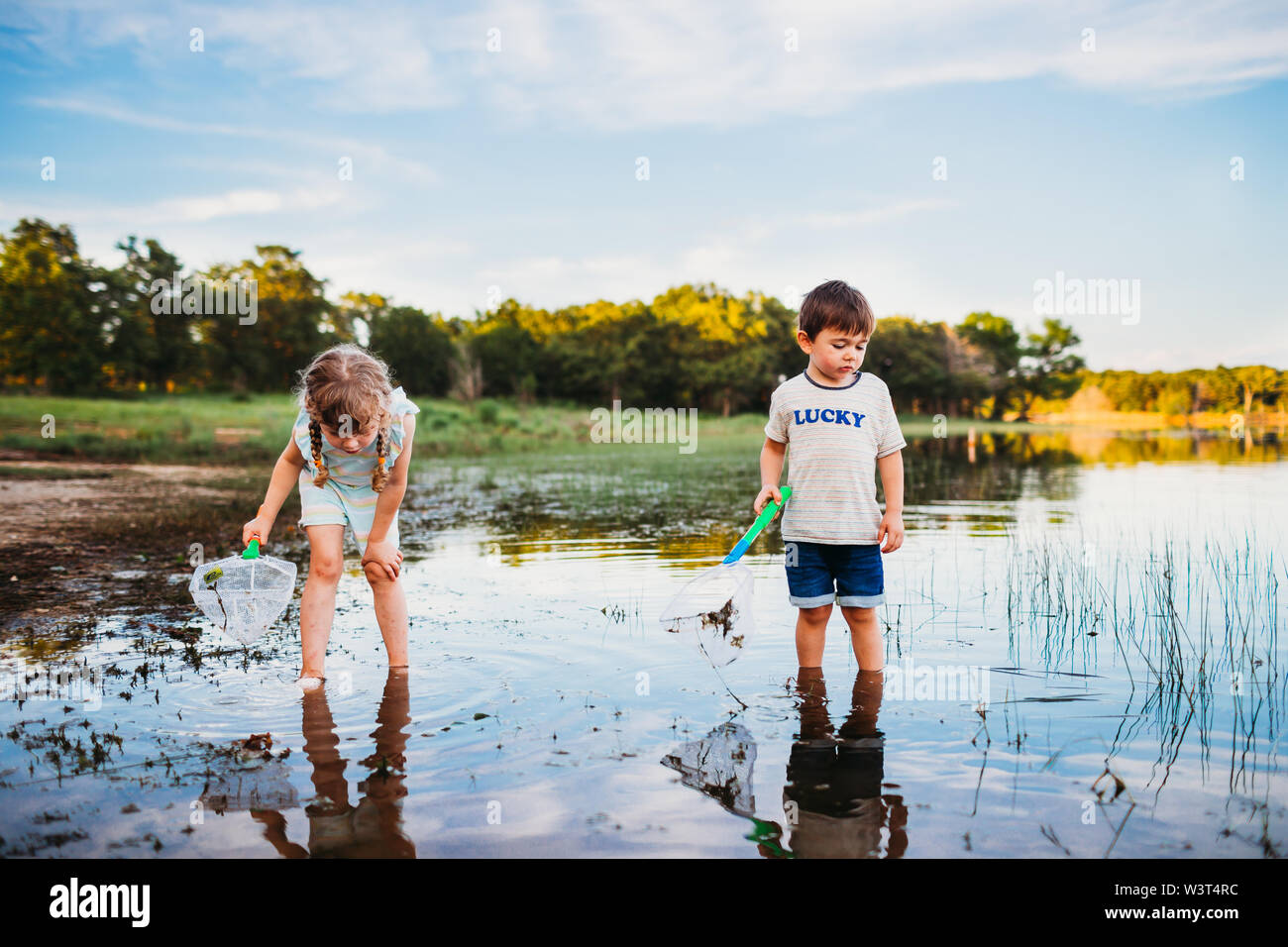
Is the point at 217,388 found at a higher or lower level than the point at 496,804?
higher

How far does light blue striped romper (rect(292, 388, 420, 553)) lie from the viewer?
4465mm

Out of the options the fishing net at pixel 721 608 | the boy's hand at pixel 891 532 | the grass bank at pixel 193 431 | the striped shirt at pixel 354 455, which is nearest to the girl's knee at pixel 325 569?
the striped shirt at pixel 354 455

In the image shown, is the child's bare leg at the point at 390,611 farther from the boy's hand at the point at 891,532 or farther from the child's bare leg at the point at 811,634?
the boy's hand at the point at 891,532

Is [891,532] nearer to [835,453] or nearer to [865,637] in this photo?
[835,453]

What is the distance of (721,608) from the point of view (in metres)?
4.55

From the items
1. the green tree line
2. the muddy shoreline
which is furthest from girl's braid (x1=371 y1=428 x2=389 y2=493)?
the green tree line

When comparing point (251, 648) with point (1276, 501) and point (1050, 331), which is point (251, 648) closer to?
point (1276, 501)

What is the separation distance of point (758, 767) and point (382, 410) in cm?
232

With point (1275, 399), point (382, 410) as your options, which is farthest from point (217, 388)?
point (1275, 399)

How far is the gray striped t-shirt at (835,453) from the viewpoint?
4.39 m

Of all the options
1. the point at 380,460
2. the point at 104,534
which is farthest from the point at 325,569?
the point at 104,534

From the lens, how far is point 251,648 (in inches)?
213

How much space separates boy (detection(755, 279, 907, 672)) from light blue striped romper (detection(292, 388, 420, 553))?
1.81 meters
